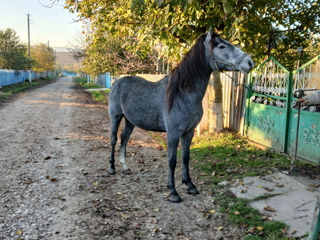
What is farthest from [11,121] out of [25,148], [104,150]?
[104,150]

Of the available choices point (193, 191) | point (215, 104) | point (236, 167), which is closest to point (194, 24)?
point (215, 104)

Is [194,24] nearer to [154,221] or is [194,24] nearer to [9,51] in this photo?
→ [154,221]

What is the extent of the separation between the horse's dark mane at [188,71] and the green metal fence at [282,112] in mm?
1589

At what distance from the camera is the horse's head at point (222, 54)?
3748 millimetres

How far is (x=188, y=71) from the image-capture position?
4145mm

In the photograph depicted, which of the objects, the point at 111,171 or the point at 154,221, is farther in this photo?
the point at 111,171

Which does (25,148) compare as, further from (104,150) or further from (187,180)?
(187,180)

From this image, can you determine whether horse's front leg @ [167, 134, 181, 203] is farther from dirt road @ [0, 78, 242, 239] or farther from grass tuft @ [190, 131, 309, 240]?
grass tuft @ [190, 131, 309, 240]

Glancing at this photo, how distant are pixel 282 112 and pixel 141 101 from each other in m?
3.58

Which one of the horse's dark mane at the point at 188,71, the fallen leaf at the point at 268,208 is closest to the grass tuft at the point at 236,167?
the fallen leaf at the point at 268,208

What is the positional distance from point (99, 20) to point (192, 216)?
6.37 metres

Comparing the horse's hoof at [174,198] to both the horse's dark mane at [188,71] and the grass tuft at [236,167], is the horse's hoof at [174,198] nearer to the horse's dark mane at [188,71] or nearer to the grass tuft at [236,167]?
the grass tuft at [236,167]

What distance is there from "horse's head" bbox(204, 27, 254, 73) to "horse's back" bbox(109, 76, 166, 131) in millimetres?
1101

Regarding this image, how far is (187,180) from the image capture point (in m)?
4.78
